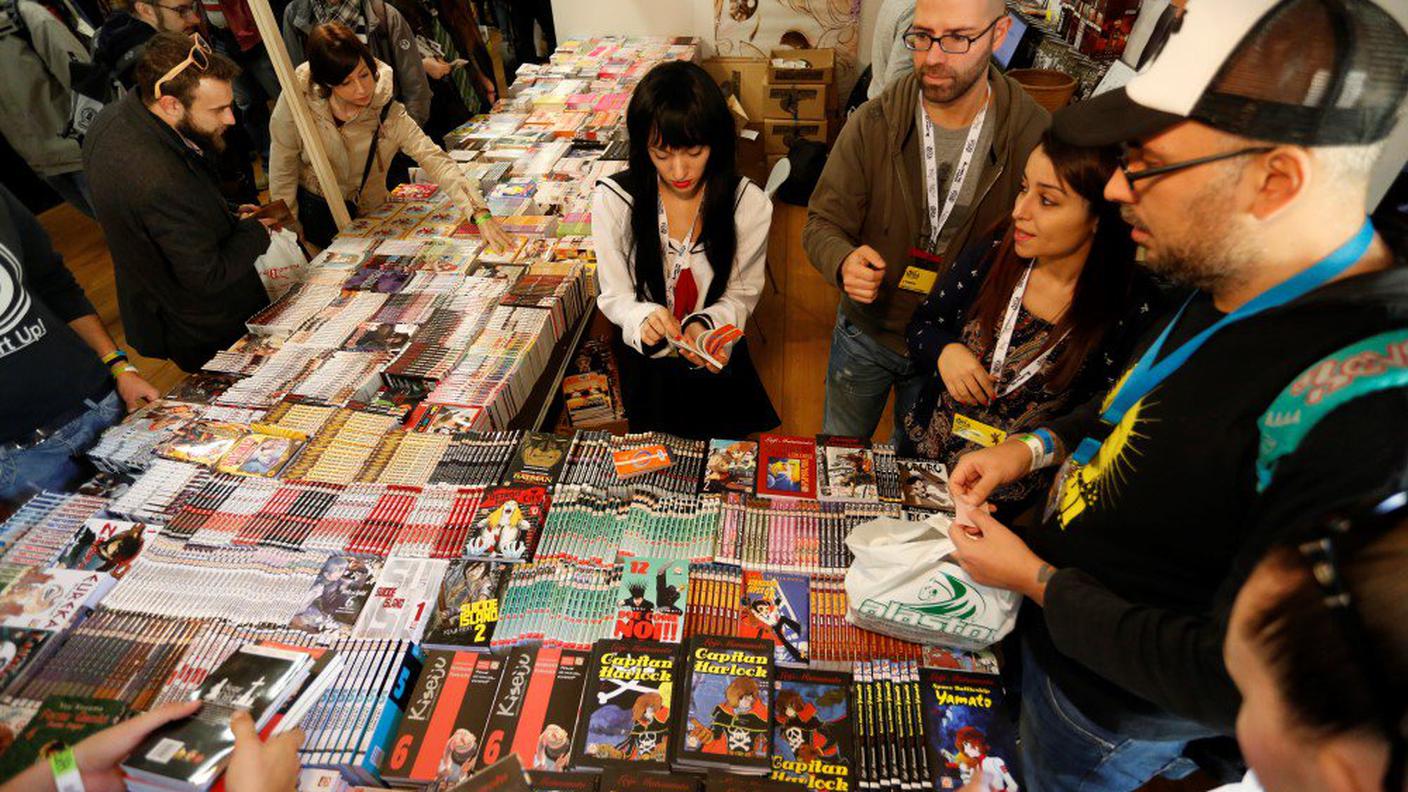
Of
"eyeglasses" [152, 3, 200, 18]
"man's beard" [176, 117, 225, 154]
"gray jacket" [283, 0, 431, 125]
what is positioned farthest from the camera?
"gray jacket" [283, 0, 431, 125]

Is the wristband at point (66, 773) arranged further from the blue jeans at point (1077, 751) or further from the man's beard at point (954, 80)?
the man's beard at point (954, 80)

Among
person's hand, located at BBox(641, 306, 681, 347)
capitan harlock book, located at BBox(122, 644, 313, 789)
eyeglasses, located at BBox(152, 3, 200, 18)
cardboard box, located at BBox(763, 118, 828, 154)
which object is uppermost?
eyeglasses, located at BBox(152, 3, 200, 18)

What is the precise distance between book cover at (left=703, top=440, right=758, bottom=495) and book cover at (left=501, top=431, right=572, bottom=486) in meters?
0.46

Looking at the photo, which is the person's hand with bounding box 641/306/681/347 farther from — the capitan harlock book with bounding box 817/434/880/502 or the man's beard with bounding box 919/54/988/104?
the man's beard with bounding box 919/54/988/104

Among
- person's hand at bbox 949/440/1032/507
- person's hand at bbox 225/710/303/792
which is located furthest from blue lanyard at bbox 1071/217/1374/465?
person's hand at bbox 225/710/303/792

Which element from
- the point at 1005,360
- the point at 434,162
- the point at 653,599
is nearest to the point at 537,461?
the point at 653,599

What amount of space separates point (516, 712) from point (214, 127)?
244 cm

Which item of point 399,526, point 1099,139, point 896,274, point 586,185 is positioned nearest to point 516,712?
point 399,526

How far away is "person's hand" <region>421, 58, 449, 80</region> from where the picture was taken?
511cm

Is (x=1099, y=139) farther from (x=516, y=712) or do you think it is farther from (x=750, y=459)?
(x=516, y=712)

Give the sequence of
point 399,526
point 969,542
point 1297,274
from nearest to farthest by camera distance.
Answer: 1. point 1297,274
2. point 969,542
3. point 399,526

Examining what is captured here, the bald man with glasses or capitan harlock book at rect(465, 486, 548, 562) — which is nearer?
capitan harlock book at rect(465, 486, 548, 562)

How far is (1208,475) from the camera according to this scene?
3.28 feet

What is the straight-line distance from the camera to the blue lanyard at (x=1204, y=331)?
0.92 metres
